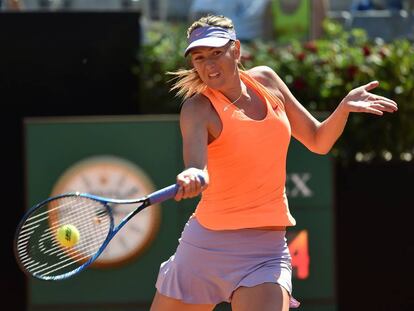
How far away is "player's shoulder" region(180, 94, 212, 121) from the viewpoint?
3.71 metres

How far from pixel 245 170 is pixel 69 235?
693 mm

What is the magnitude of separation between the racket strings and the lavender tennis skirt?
32 cm

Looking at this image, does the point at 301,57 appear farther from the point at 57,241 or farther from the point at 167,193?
the point at 167,193

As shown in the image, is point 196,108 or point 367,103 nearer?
point 196,108

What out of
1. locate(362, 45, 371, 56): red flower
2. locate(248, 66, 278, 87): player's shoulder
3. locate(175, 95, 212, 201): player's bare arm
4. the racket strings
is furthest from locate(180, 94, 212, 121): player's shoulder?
locate(362, 45, 371, 56): red flower

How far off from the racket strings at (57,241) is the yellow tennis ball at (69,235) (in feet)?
0.16

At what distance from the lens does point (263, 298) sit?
373cm

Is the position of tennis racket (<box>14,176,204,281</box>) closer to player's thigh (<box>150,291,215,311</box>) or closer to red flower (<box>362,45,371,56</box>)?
player's thigh (<box>150,291,215,311</box>)

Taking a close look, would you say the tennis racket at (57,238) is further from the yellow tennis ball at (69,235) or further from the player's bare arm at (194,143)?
the player's bare arm at (194,143)

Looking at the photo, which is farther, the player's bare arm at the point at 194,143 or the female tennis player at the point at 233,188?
the female tennis player at the point at 233,188

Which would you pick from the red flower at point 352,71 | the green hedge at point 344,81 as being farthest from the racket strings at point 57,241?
the red flower at point 352,71

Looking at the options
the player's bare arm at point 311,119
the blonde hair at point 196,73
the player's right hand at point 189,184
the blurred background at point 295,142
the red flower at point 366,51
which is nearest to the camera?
the player's right hand at point 189,184

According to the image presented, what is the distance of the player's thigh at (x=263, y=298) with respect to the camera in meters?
3.72

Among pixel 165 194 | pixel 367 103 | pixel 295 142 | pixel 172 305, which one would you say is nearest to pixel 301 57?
pixel 295 142
